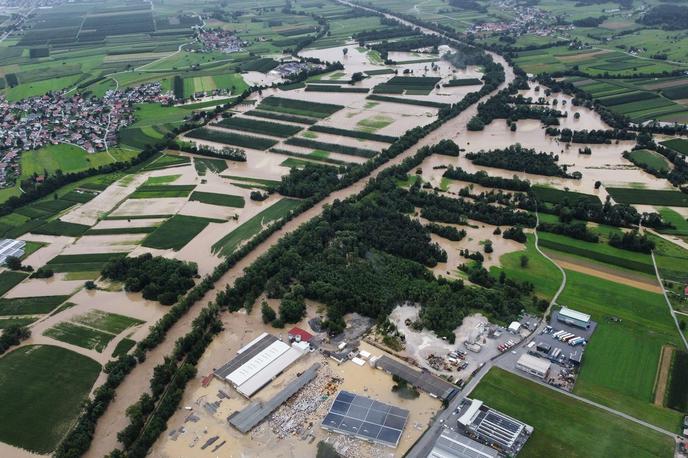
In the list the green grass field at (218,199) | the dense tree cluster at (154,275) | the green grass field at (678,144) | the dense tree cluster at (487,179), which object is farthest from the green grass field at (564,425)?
the green grass field at (678,144)

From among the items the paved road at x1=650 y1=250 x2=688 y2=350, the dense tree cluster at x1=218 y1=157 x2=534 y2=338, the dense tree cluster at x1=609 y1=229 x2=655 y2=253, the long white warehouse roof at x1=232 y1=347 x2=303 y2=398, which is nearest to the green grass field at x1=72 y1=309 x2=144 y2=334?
the dense tree cluster at x1=218 y1=157 x2=534 y2=338

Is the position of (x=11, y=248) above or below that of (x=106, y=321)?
above

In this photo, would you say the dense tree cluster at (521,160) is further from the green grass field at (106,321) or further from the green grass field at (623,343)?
Result: the green grass field at (106,321)

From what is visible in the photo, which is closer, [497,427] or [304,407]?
[497,427]

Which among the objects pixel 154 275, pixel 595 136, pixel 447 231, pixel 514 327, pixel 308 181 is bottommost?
pixel 514 327

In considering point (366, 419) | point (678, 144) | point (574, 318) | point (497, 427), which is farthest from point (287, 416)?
point (678, 144)

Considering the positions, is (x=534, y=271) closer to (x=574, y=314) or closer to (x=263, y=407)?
(x=574, y=314)
